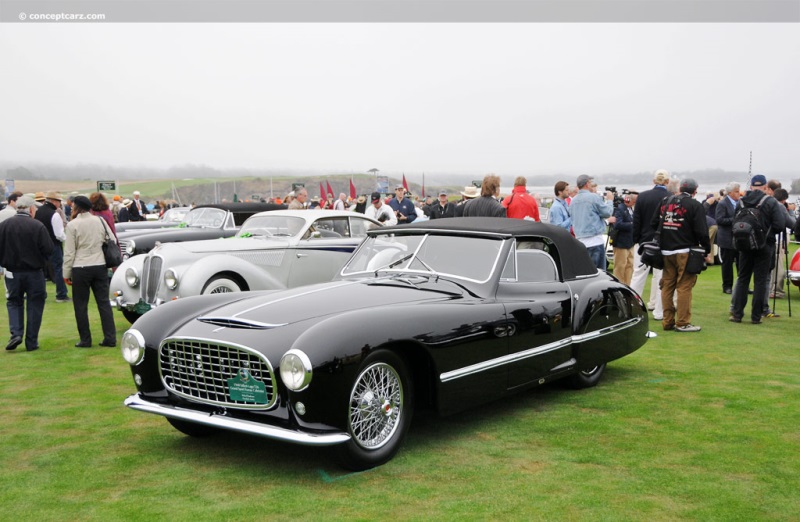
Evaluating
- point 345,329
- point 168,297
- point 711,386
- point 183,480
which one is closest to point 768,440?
point 711,386

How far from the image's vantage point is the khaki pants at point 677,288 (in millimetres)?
9195

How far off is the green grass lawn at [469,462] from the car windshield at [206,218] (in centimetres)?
650

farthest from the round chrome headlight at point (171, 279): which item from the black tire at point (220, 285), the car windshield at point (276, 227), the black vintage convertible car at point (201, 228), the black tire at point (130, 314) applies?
the black vintage convertible car at point (201, 228)

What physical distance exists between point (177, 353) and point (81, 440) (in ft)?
3.83

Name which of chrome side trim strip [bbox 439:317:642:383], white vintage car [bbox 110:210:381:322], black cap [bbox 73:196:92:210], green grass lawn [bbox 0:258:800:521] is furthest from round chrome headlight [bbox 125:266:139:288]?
chrome side trim strip [bbox 439:317:642:383]

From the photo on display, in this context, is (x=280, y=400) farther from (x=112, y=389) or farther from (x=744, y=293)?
(x=744, y=293)

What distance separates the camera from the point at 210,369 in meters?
4.44

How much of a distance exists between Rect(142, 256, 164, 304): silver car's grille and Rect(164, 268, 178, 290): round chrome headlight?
0.25 meters

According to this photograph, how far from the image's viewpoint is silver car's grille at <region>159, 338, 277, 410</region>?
421 cm

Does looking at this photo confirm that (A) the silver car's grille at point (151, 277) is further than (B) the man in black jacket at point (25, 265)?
Yes

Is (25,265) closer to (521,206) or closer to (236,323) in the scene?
(236,323)

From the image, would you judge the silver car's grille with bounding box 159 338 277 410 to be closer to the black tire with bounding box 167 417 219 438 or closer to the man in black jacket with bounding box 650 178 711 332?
the black tire with bounding box 167 417 219 438

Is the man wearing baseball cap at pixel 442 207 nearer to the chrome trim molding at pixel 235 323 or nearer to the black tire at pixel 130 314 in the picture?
the black tire at pixel 130 314

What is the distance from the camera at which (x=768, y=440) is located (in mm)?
4957
